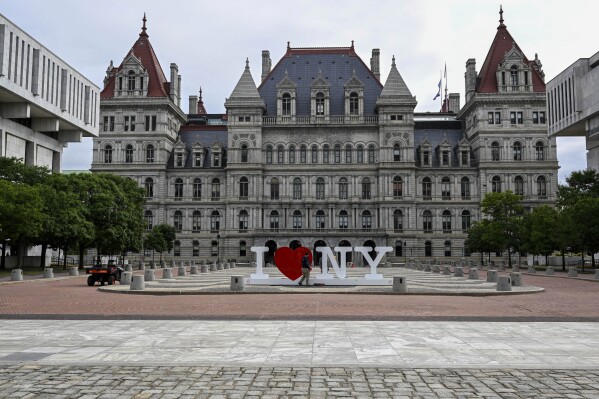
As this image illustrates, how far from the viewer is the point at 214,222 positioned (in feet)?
317

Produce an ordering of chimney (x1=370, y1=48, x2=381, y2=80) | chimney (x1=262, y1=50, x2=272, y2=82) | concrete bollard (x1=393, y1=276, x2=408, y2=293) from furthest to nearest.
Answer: chimney (x1=262, y1=50, x2=272, y2=82), chimney (x1=370, y1=48, x2=381, y2=80), concrete bollard (x1=393, y1=276, x2=408, y2=293)

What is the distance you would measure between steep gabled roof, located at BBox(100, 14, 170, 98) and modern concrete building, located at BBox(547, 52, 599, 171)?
2334 inches

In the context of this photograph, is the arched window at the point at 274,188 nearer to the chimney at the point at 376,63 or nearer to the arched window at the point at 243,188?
the arched window at the point at 243,188

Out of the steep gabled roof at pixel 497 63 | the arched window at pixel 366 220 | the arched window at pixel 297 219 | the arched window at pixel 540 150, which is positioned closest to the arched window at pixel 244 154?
the arched window at pixel 297 219

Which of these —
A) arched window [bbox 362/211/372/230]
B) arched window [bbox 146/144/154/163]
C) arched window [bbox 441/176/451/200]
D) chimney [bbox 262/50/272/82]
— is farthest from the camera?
chimney [bbox 262/50/272/82]

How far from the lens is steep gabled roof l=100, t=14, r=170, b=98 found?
3816 inches

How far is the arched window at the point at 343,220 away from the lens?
94625 millimetres

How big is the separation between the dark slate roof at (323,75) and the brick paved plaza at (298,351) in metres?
76.7

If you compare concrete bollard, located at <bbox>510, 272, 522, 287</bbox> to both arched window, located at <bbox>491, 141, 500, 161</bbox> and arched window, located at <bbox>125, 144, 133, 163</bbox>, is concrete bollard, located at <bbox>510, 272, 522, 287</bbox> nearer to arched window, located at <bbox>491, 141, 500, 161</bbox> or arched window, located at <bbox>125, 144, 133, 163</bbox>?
arched window, located at <bbox>491, 141, 500, 161</bbox>

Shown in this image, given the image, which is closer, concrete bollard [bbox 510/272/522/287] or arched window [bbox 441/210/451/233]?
concrete bollard [bbox 510/272/522/287]

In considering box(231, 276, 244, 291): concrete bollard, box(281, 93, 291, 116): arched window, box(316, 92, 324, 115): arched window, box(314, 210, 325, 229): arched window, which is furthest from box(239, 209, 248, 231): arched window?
box(231, 276, 244, 291): concrete bollard

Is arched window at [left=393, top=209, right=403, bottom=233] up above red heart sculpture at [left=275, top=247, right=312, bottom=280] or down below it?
above

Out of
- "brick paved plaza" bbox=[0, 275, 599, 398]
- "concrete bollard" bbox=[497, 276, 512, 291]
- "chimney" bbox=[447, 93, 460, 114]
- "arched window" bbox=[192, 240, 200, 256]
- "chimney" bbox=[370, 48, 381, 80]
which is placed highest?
"chimney" bbox=[370, 48, 381, 80]

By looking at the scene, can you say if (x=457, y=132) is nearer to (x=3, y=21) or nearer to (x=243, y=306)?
(x=3, y=21)
